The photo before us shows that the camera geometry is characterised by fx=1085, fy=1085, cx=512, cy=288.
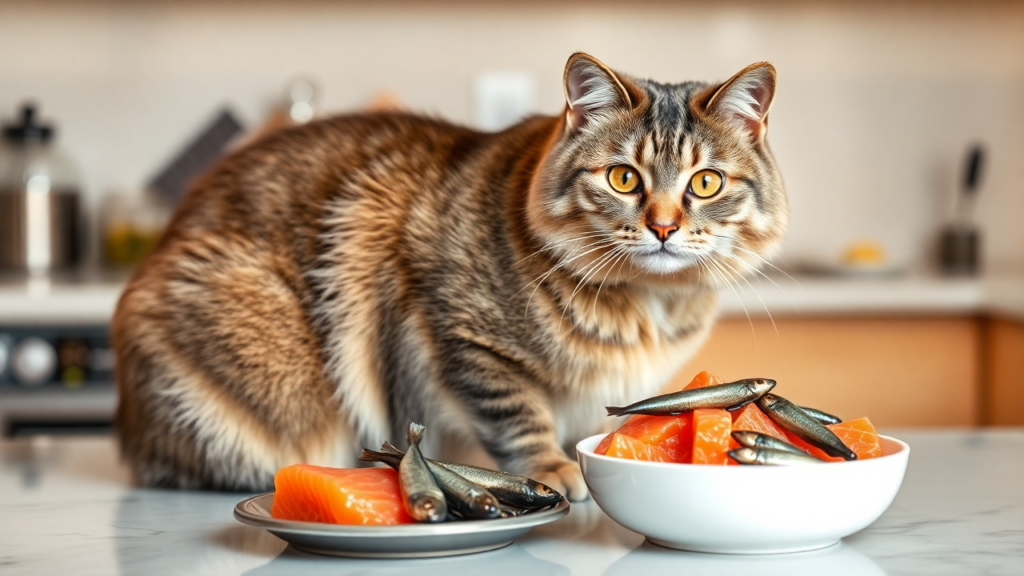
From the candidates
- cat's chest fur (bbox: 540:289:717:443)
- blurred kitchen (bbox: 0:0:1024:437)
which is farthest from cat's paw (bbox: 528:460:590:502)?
blurred kitchen (bbox: 0:0:1024:437)

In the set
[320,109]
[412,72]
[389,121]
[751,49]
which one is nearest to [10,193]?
[320,109]

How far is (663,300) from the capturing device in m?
1.33

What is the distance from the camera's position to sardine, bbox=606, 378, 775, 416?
0.89 meters

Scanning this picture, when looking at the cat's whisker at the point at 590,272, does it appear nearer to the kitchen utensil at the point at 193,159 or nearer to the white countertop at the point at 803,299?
the white countertop at the point at 803,299

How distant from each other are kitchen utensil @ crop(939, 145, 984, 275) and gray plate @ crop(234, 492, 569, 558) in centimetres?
273

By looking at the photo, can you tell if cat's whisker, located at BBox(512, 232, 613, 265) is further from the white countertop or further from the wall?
the wall

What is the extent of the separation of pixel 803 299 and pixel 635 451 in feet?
6.57

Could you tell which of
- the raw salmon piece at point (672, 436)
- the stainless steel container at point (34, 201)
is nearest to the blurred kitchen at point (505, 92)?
the stainless steel container at point (34, 201)

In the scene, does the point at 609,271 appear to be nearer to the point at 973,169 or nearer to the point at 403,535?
the point at 403,535

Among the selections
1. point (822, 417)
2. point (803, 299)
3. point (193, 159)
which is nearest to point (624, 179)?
point (822, 417)

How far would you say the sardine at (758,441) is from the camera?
33.3 inches

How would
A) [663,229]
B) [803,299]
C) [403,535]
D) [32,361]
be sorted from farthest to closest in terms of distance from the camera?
1. [803,299]
2. [32,361]
3. [663,229]
4. [403,535]

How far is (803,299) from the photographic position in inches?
110

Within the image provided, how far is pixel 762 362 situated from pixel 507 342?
1.63m
